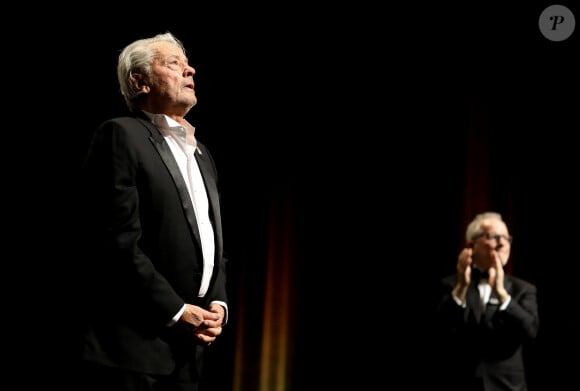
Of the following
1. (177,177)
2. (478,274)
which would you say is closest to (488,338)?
(478,274)

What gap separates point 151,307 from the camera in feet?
4.44

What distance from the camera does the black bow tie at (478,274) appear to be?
2924 mm

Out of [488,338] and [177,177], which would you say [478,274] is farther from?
[177,177]

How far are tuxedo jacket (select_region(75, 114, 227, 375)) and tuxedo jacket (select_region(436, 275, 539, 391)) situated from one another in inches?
64.2

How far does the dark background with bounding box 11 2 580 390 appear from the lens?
3256mm

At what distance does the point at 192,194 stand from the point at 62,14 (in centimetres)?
154

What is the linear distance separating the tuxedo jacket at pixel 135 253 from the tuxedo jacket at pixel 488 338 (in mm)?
1630

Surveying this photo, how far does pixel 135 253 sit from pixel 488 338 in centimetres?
189

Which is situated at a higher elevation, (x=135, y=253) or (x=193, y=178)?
(x=193, y=178)
